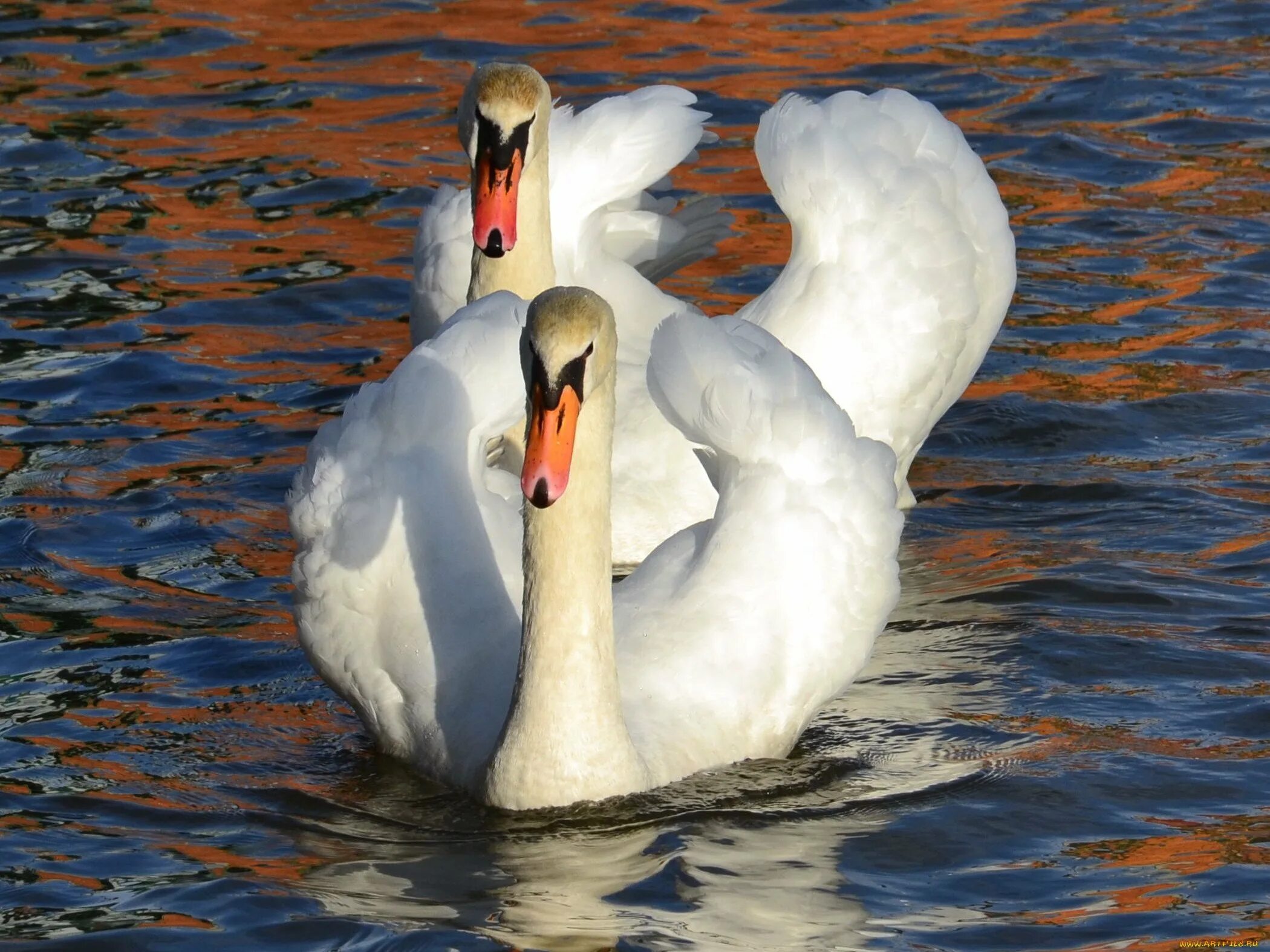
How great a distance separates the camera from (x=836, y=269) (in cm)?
849

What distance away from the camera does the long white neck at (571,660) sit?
609cm


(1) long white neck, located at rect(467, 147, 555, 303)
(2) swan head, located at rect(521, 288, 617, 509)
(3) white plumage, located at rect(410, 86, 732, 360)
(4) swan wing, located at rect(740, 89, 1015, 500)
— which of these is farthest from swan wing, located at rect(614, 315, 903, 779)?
(3) white plumage, located at rect(410, 86, 732, 360)

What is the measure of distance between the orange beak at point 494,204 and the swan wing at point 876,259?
3.63 ft

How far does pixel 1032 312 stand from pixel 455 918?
609 cm

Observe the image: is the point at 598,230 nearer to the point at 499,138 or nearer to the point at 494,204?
the point at 499,138

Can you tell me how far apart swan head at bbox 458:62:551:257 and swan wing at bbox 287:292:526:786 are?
30.2 inches

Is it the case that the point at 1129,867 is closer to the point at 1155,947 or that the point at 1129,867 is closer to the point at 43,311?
the point at 1155,947

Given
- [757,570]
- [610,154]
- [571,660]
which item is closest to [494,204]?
[610,154]

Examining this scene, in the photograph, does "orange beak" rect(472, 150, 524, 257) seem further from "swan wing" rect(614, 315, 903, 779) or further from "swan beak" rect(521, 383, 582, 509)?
"swan beak" rect(521, 383, 582, 509)

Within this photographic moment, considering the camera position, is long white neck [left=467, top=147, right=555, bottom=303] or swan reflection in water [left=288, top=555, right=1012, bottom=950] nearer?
swan reflection in water [left=288, top=555, right=1012, bottom=950]

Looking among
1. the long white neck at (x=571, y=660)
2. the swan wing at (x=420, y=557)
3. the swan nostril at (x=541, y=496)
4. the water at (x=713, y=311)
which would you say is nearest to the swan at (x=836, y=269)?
the water at (x=713, y=311)

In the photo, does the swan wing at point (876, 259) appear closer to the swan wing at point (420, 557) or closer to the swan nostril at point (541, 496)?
the swan wing at point (420, 557)

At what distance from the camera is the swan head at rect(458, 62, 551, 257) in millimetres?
7773

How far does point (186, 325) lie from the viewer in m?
11.0
